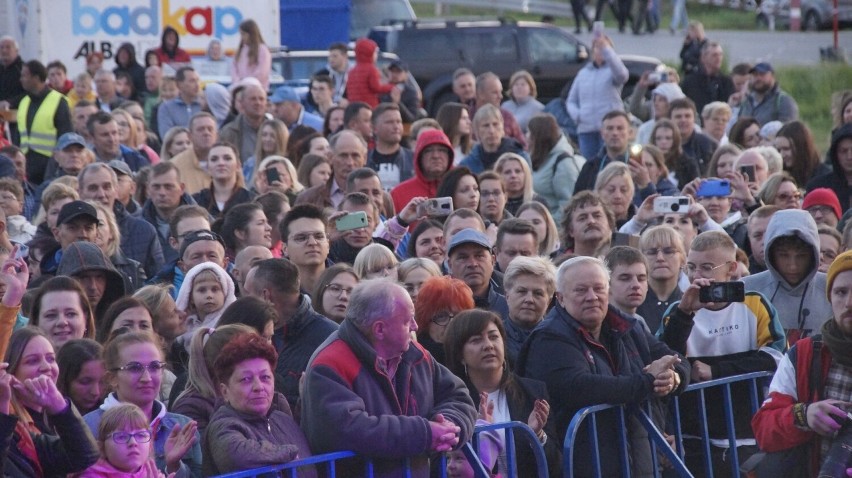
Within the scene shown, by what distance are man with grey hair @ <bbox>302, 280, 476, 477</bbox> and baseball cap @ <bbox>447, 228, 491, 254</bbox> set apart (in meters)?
2.22

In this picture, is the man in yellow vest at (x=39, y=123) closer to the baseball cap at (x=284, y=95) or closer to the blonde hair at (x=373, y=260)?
the baseball cap at (x=284, y=95)

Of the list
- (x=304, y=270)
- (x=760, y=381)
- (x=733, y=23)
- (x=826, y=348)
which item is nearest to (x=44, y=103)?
(x=304, y=270)

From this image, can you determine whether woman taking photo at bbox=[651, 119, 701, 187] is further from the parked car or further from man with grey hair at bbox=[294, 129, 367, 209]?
the parked car

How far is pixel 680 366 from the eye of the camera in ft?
23.9

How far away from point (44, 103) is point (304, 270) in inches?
315

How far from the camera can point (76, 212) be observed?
31.4 feet

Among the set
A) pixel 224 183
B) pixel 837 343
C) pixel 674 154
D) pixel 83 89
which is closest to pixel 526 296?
pixel 837 343

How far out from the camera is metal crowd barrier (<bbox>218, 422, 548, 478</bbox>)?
5.99 m

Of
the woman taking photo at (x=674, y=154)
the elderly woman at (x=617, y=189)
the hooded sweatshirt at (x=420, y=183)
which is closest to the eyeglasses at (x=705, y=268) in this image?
the elderly woman at (x=617, y=189)

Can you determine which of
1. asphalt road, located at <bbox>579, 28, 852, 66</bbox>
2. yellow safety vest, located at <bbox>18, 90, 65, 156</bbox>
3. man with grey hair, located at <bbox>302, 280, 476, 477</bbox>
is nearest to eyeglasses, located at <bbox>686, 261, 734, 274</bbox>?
man with grey hair, located at <bbox>302, 280, 476, 477</bbox>

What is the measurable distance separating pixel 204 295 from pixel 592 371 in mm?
2210

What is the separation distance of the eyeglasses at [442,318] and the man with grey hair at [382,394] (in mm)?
1103

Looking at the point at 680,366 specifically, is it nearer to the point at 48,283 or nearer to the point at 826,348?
the point at 826,348

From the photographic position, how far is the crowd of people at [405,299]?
6.23 metres
